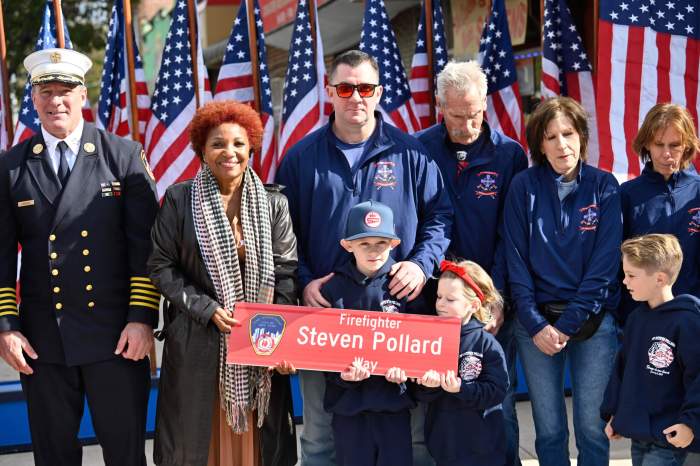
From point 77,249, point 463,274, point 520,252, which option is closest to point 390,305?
point 463,274

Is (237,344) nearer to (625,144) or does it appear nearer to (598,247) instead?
(598,247)

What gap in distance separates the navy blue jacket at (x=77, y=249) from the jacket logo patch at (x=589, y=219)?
82.9 inches

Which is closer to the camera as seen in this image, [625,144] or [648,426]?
[648,426]

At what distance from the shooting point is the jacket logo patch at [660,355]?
3.62m

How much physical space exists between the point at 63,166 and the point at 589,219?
2570mm

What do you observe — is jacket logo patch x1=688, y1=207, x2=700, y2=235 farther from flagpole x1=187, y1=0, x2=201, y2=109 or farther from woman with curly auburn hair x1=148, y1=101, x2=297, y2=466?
flagpole x1=187, y1=0, x2=201, y2=109

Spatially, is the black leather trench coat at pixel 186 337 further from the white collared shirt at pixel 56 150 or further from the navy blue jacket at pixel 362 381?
the white collared shirt at pixel 56 150

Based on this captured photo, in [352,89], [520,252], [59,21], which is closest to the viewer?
[352,89]


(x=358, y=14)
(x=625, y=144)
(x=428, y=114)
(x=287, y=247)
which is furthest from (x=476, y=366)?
(x=358, y=14)

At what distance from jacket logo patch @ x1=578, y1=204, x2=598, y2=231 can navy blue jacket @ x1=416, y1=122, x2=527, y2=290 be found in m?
0.44

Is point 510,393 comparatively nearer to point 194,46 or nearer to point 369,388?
point 369,388

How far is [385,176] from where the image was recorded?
4.03m

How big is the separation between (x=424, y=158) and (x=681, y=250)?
1320 mm

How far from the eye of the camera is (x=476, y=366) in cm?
374
